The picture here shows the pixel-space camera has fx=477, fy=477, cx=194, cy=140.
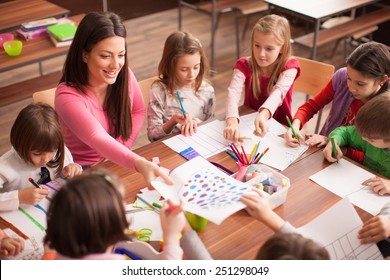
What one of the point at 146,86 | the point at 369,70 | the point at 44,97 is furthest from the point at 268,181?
the point at 44,97

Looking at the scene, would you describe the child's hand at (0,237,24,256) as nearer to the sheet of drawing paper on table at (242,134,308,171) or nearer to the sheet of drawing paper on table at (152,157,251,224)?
the sheet of drawing paper on table at (152,157,251,224)

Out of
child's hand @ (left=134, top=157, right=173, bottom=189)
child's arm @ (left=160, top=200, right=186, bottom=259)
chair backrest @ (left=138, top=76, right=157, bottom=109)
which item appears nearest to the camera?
child's arm @ (left=160, top=200, right=186, bottom=259)

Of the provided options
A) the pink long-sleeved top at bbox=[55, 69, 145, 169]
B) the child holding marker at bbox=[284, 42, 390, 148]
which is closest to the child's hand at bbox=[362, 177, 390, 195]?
the child holding marker at bbox=[284, 42, 390, 148]

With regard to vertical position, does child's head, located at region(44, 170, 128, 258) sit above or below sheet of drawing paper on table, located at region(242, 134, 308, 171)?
above

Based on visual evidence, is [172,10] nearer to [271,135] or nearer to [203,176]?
[271,135]

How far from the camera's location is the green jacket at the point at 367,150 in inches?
70.6

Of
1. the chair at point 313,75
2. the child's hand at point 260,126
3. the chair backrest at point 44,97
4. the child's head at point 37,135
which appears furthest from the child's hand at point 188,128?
the chair at point 313,75

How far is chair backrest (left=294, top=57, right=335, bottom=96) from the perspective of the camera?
248 cm

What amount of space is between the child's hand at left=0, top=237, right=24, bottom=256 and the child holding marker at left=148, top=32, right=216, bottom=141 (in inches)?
34.4

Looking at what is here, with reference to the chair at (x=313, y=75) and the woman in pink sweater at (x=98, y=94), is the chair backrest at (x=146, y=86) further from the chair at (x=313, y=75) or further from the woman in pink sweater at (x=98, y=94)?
the chair at (x=313, y=75)

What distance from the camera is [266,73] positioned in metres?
2.26

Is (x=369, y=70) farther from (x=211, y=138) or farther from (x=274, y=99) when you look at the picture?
(x=211, y=138)

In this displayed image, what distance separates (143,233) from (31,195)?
1.31 ft

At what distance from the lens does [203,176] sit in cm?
154
